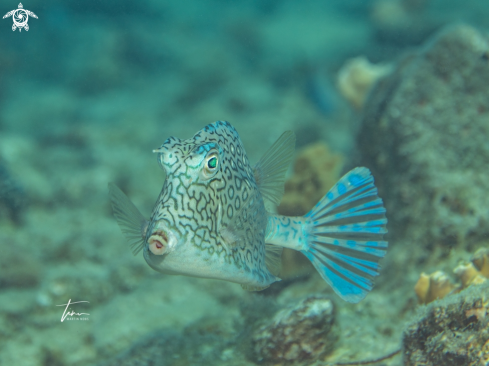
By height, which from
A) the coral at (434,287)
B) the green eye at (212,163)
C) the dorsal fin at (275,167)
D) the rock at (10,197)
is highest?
the rock at (10,197)

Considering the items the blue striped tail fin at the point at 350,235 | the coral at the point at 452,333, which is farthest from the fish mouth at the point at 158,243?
the coral at the point at 452,333

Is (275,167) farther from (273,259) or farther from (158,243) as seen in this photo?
(158,243)

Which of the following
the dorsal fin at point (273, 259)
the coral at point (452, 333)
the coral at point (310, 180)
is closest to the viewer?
the coral at point (452, 333)

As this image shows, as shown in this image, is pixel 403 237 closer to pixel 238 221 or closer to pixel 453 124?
pixel 453 124

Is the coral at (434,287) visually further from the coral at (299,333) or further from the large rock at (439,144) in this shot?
the coral at (299,333)

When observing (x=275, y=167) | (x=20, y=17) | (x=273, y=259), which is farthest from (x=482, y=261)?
(x=20, y=17)

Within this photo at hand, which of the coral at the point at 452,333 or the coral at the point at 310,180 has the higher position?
the coral at the point at 310,180
